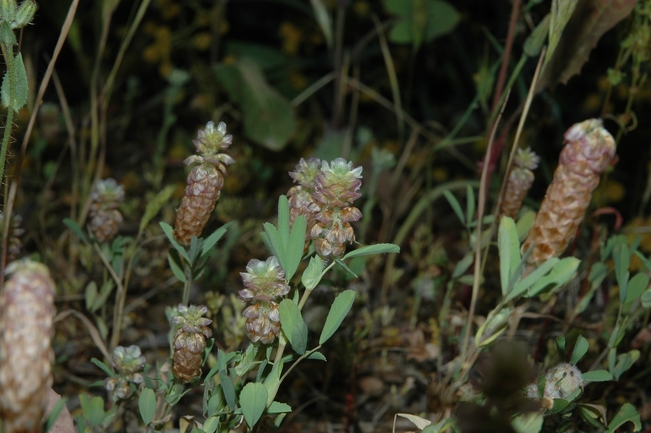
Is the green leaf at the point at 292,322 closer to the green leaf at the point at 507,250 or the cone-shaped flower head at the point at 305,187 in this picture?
the cone-shaped flower head at the point at 305,187

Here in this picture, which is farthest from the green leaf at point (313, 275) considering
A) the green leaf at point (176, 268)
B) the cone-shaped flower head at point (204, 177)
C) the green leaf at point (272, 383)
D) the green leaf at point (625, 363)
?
the green leaf at point (625, 363)

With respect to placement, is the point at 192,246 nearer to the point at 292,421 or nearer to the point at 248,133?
the point at 292,421

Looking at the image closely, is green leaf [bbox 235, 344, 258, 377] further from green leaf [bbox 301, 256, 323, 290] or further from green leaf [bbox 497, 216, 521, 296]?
green leaf [bbox 497, 216, 521, 296]

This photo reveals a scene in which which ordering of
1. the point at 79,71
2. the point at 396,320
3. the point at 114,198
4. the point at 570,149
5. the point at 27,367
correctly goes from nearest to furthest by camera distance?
the point at 27,367 → the point at 570,149 → the point at 114,198 → the point at 396,320 → the point at 79,71

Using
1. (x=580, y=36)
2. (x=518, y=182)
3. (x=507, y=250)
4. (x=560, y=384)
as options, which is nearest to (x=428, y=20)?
(x=580, y=36)

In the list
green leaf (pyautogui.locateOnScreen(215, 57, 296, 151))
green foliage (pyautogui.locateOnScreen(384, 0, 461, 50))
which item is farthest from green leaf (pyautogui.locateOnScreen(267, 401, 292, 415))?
green foliage (pyautogui.locateOnScreen(384, 0, 461, 50))

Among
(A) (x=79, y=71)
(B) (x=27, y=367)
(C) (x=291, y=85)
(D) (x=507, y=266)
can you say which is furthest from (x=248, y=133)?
(B) (x=27, y=367)
